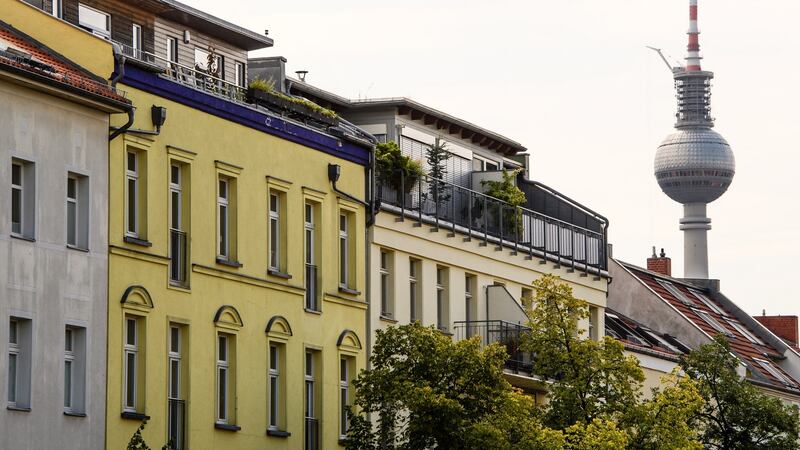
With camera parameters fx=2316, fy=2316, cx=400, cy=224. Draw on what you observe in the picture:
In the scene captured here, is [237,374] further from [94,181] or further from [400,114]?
[400,114]

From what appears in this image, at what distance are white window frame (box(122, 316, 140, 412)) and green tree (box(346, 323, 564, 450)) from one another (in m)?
5.73

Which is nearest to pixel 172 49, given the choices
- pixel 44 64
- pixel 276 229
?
pixel 276 229

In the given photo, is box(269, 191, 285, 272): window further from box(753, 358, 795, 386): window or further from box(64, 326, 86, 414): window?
box(753, 358, 795, 386): window

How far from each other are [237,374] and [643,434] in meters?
8.64

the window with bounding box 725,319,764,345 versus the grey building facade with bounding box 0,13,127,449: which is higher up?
the window with bounding box 725,319,764,345

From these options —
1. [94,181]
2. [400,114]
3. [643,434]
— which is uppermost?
[400,114]

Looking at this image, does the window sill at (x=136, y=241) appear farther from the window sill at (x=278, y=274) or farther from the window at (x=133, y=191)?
the window sill at (x=278, y=274)

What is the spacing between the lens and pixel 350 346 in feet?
177

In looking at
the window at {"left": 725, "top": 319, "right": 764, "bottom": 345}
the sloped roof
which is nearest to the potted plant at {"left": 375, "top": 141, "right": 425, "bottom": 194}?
the sloped roof

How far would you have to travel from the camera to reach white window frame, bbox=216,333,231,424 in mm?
48031

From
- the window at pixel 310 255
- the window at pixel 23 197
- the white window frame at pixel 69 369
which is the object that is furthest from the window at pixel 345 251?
the window at pixel 23 197

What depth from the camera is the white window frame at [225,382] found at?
48.0 m

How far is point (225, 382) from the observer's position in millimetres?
48438

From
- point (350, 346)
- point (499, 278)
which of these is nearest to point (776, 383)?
point (499, 278)
